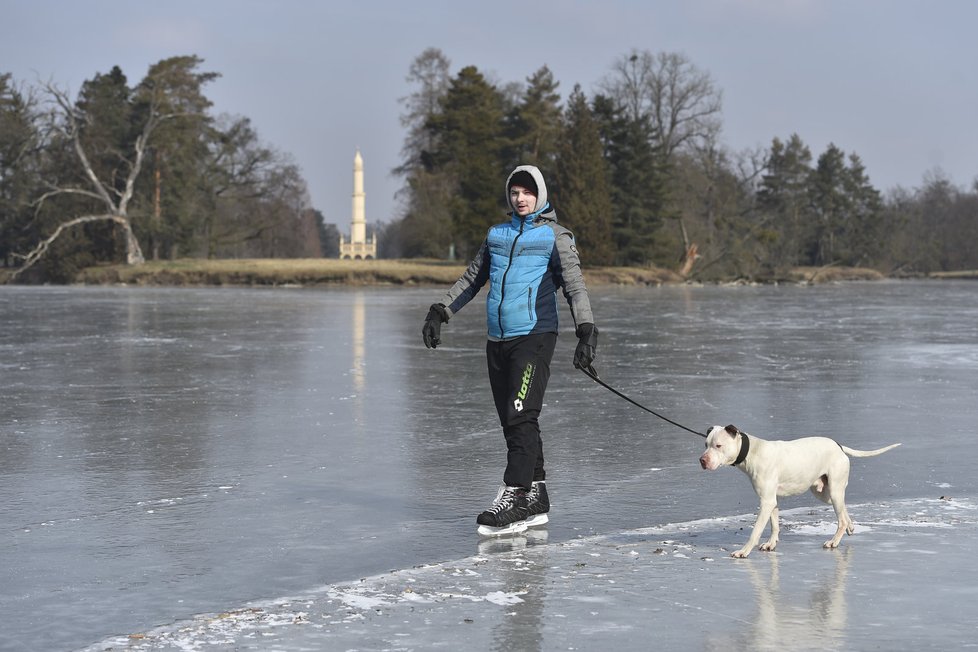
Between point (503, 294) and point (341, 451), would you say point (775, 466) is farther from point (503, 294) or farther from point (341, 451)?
point (341, 451)

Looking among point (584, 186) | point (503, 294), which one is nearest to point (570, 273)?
point (503, 294)

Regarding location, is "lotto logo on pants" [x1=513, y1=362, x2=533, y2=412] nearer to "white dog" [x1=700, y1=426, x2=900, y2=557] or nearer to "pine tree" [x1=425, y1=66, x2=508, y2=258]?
"white dog" [x1=700, y1=426, x2=900, y2=557]

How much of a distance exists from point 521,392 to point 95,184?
2539 inches

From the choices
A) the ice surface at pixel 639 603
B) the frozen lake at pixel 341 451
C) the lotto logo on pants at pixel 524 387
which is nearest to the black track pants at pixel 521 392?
the lotto logo on pants at pixel 524 387

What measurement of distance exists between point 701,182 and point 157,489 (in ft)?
237

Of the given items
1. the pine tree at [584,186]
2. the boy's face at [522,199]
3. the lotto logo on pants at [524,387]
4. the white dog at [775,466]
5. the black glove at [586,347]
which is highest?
the pine tree at [584,186]

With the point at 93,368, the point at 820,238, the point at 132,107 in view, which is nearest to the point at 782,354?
the point at 93,368

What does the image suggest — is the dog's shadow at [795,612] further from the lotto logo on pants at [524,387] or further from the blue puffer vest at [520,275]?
the blue puffer vest at [520,275]

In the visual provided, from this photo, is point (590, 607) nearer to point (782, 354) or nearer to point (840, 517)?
point (840, 517)

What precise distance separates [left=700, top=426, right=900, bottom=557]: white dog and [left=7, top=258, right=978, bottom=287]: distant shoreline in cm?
5018

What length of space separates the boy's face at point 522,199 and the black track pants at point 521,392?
700mm

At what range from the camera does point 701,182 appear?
76750mm

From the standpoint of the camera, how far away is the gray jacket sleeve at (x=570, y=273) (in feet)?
20.7

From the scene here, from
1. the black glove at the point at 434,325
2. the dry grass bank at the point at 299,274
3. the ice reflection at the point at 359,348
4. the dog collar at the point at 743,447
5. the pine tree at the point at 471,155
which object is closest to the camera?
the dog collar at the point at 743,447
